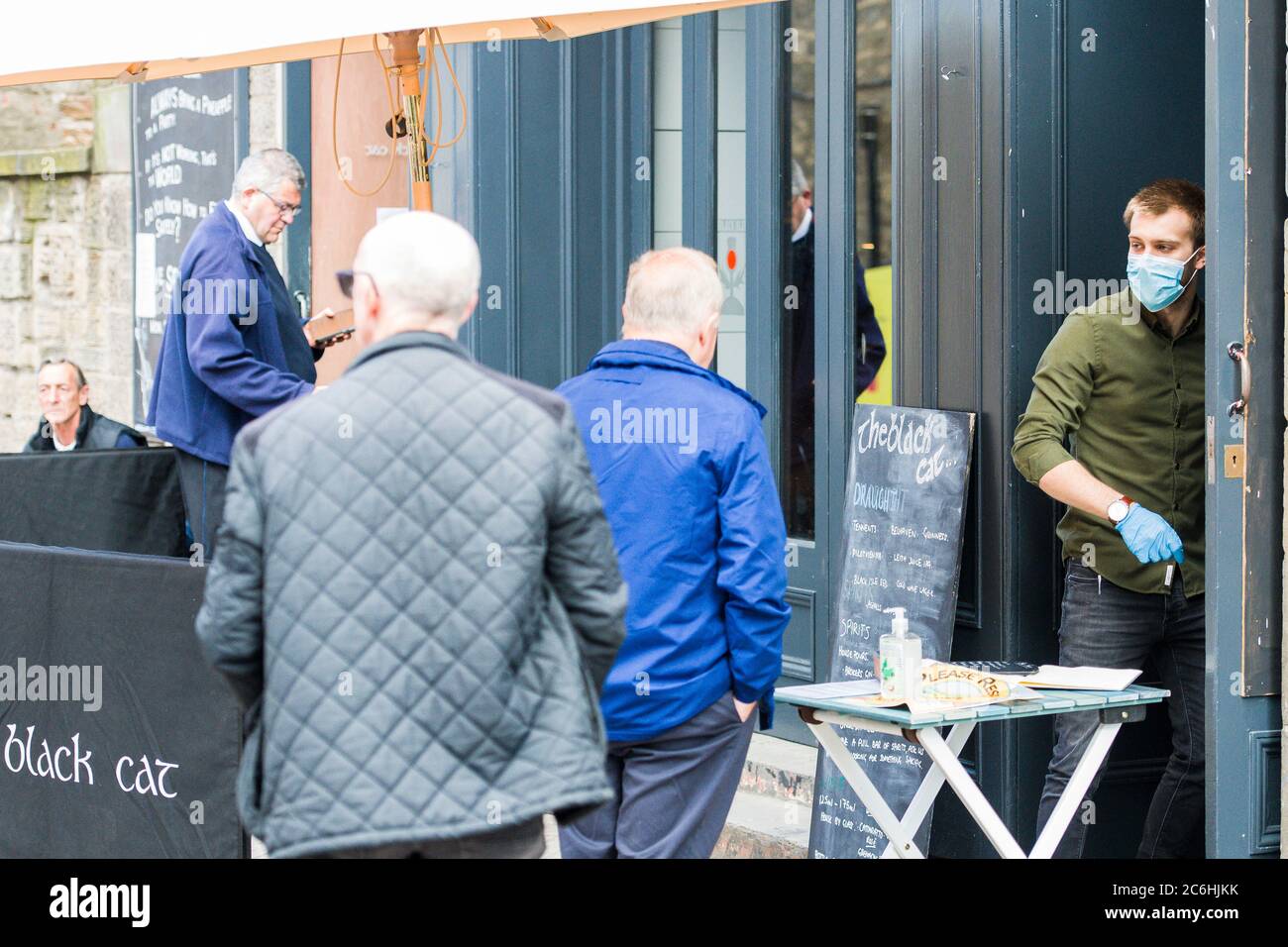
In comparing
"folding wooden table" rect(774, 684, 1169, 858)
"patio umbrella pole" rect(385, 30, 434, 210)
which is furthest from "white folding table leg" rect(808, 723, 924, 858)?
"patio umbrella pole" rect(385, 30, 434, 210)

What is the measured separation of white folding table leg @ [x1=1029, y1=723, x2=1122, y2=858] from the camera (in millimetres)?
4555

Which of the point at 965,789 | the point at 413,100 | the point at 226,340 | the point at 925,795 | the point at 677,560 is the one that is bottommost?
the point at 925,795

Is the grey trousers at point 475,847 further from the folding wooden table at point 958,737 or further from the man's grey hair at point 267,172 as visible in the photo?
the man's grey hair at point 267,172

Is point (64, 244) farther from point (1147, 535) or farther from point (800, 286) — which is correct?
point (1147, 535)

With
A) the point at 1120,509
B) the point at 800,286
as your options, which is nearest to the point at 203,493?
the point at 800,286

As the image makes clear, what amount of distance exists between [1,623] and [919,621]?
8.82 ft

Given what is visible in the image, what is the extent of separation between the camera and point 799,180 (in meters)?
6.81

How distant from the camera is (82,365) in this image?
14.1m

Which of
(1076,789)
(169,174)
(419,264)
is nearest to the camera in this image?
(419,264)

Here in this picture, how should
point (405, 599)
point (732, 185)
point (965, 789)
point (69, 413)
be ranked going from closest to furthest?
point (405, 599) → point (965, 789) → point (732, 185) → point (69, 413)

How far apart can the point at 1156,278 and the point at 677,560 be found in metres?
1.68

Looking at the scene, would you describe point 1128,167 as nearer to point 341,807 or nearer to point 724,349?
point 724,349
